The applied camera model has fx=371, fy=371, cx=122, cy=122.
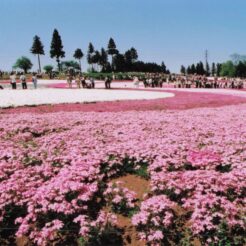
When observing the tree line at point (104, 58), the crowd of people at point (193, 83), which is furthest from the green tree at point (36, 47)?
the crowd of people at point (193, 83)

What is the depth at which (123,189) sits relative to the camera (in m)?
8.50

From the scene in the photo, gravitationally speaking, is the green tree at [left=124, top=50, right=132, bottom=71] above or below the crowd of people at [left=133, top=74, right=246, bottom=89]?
above

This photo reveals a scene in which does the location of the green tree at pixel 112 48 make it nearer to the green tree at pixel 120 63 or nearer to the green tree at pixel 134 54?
the green tree at pixel 120 63

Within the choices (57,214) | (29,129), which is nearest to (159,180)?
(57,214)

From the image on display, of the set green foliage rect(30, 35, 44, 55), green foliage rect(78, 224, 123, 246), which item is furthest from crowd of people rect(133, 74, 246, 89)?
green foliage rect(30, 35, 44, 55)

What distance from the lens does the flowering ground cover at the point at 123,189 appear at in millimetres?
7039

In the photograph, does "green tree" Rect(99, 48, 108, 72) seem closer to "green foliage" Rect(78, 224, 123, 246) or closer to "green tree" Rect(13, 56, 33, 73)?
"green tree" Rect(13, 56, 33, 73)

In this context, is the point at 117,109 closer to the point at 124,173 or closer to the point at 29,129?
the point at 29,129

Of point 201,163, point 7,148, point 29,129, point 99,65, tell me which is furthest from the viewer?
point 99,65

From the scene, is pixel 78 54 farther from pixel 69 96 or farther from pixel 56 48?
pixel 69 96

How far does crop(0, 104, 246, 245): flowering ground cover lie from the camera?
277 inches

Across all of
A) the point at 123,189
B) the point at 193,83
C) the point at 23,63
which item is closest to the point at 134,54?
the point at 23,63

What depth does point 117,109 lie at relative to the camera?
2442 cm

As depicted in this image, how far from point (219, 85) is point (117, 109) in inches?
1667
